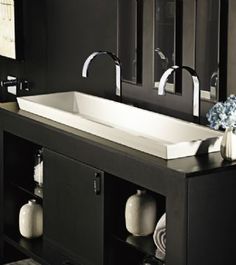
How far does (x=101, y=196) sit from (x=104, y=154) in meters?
0.16

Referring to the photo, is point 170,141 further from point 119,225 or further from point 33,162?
point 33,162

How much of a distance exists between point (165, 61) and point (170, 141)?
0.39 metres

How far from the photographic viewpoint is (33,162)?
3.65 meters

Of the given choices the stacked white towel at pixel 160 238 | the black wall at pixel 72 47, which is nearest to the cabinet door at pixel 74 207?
the stacked white towel at pixel 160 238

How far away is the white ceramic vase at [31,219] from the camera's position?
3514mm

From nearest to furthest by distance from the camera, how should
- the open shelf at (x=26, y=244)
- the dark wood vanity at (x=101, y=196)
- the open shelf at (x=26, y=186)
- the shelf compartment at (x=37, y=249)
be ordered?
the dark wood vanity at (x=101, y=196), the shelf compartment at (x=37, y=249), the open shelf at (x=26, y=244), the open shelf at (x=26, y=186)

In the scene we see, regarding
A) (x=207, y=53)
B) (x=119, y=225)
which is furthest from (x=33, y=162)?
(x=207, y=53)

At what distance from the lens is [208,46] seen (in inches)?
118

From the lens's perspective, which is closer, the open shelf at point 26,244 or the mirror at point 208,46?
the mirror at point 208,46

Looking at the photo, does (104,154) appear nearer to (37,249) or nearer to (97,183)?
(97,183)

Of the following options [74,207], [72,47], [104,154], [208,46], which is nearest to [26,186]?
[74,207]

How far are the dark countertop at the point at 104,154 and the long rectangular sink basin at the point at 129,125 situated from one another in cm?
3

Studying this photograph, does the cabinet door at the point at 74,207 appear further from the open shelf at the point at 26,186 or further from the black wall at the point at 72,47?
the black wall at the point at 72,47

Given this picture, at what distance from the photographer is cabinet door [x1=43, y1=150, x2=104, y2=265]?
9.70ft
